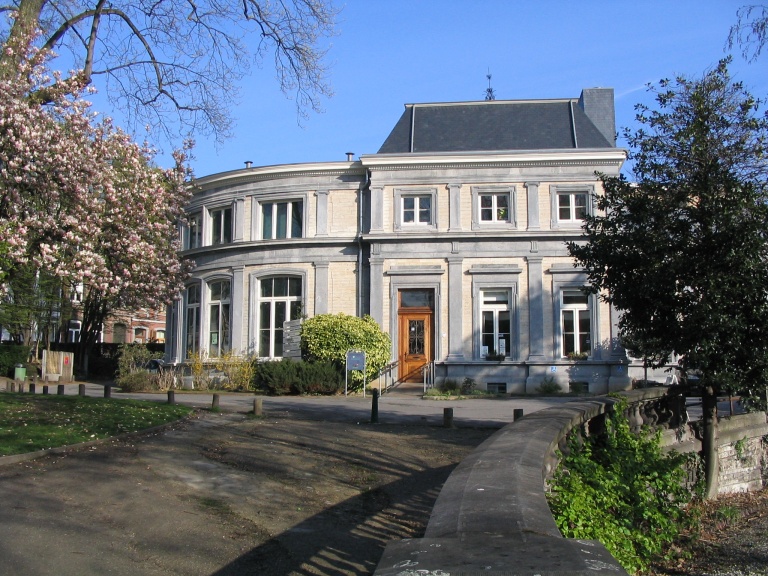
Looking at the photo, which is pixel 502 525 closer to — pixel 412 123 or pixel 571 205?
pixel 571 205

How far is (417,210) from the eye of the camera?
2725 cm

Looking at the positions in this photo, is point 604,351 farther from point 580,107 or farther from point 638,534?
point 638,534

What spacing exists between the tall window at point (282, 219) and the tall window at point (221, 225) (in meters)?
1.60

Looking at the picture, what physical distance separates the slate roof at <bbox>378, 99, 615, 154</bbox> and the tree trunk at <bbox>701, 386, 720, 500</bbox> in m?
18.2

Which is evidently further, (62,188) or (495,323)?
(495,323)

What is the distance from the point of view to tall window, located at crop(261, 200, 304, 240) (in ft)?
92.6

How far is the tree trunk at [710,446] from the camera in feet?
33.6

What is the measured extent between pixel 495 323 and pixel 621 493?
19379mm

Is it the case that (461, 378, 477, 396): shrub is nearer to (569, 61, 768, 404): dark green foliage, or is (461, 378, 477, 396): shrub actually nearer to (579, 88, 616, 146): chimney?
(579, 88, 616, 146): chimney

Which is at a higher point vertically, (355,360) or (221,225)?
(221,225)

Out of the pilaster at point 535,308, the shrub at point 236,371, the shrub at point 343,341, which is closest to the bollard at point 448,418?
the shrub at point 343,341

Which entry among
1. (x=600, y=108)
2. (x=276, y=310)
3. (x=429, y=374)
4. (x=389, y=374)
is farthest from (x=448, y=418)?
(x=600, y=108)

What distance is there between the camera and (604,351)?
1005 inches

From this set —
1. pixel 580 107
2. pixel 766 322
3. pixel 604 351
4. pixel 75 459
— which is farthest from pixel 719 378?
pixel 580 107
